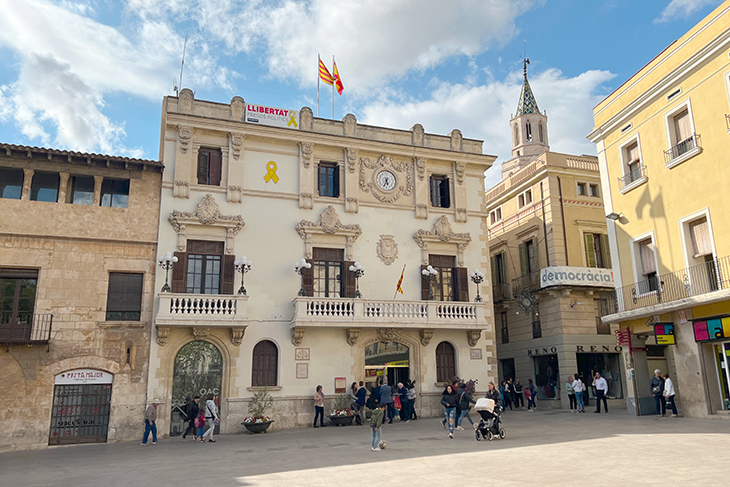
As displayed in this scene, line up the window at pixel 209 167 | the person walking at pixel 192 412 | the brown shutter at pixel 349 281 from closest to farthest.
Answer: the person walking at pixel 192 412
the window at pixel 209 167
the brown shutter at pixel 349 281

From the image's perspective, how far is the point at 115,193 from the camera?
893 inches

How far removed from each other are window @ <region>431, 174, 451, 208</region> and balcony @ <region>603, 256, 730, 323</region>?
29.3ft

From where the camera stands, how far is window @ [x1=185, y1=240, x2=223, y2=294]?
22.9 meters

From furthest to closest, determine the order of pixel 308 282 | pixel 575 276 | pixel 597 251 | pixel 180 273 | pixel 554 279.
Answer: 1. pixel 597 251
2. pixel 575 276
3. pixel 554 279
4. pixel 308 282
5. pixel 180 273

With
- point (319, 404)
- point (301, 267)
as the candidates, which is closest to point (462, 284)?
point (301, 267)

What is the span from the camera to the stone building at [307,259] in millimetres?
22078

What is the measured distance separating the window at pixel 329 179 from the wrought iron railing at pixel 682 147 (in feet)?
44.0

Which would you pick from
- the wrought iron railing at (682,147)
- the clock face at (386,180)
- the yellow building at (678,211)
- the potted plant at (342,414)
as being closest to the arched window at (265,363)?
the potted plant at (342,414)

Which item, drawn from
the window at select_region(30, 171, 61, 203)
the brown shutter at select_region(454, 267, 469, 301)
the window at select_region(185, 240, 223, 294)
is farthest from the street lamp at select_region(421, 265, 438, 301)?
the window at select_region(30, 171, 61, 203)

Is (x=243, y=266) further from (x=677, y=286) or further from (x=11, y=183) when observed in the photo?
(x=677, y=286)

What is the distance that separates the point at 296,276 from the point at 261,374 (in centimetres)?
428

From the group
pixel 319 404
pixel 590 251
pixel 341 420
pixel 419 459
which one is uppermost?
pixel 590 251

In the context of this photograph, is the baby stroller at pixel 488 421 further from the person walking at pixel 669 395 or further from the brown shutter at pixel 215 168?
the brown shutter at pixel 215 168

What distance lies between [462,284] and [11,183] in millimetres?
19220
